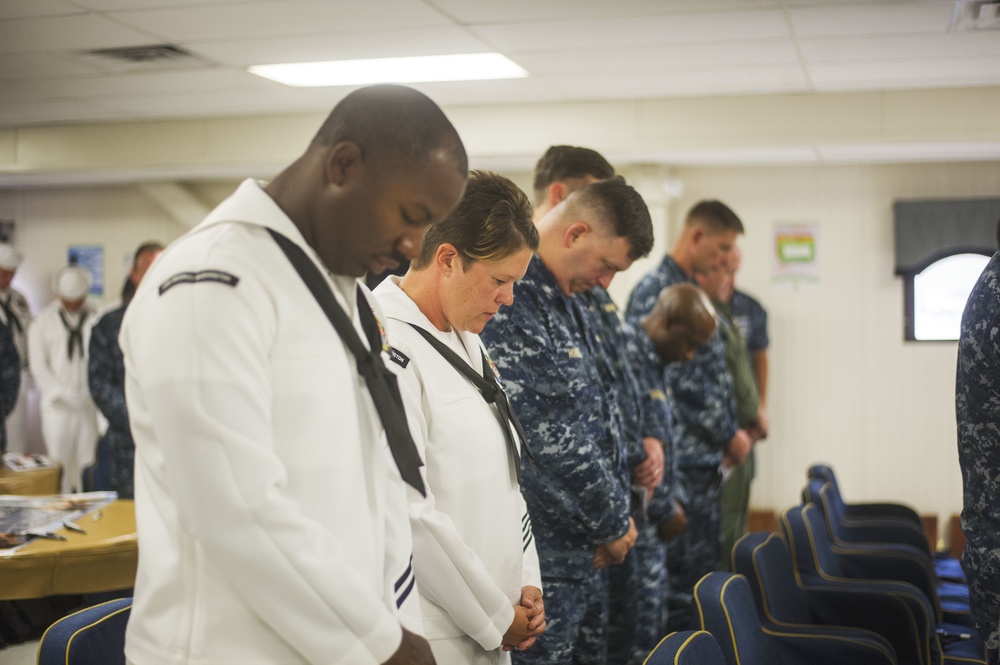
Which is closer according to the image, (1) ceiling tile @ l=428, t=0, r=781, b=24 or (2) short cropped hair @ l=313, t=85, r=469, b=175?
(2) short cropped hair @ l=313, t=85, r=469, b=175

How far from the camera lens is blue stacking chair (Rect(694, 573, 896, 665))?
2.29 meters

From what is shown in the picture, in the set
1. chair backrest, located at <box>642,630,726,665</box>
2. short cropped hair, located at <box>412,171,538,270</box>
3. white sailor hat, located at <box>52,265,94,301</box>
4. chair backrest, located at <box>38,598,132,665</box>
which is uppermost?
white sailor hat, located at <box>52,265,94,301</box>

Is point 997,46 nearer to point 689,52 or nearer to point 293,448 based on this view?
point 689,52

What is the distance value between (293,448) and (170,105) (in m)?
5.71

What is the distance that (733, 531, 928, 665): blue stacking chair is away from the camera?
118 inches

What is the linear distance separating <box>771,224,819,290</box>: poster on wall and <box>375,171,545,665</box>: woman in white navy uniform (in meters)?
5.45

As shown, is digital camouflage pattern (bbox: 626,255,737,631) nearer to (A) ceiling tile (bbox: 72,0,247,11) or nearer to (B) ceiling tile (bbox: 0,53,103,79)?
(A) ceiling tile (bbox: 72,0,247,11)

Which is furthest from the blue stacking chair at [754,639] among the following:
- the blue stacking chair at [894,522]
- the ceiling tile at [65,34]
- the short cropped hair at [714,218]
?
the ceiling tile at [65,34]

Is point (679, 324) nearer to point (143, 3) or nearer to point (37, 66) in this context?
point (143, 3)

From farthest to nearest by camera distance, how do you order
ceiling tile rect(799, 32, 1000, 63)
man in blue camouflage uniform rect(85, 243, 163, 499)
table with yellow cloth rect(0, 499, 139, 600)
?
1. man in blue camouflage uniform rect(85, 243, 163, 499)
2. ceiling tile rect(799, 32, 1000, 63)
3. table with yellow cloth rect(0, 499, 139, 600)

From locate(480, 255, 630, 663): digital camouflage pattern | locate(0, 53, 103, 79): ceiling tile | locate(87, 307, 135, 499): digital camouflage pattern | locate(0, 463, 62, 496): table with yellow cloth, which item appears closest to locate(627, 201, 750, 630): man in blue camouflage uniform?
locate(480, 255, 630, 663): digital camouflage pattern

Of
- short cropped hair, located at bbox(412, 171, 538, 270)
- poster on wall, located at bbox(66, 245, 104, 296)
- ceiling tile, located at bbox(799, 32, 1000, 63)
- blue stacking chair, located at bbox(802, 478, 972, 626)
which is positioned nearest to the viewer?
short cropped hair, located at bbox(412, 171, 538, 270)

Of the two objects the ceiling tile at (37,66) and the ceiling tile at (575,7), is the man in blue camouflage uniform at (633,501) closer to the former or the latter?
the ceiling tile at (575,7)

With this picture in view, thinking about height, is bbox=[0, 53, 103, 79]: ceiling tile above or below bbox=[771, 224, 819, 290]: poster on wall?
above
